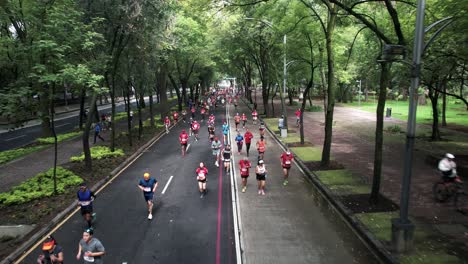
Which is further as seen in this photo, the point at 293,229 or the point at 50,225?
the point at 50,225

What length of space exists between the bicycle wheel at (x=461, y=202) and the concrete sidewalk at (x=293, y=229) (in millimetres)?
4179

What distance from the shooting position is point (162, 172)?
1727cm

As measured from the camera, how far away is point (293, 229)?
1044cm

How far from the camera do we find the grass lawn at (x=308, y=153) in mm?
19250

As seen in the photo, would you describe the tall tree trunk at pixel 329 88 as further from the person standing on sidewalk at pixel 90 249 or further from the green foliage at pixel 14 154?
the green foliage at pixel 14 154

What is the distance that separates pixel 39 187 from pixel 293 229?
10.8 meters

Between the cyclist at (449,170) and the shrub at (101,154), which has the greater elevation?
the cyclist at (449,170)

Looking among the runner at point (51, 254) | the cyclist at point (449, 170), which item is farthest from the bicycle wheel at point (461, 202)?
the runner at point (51, 254)

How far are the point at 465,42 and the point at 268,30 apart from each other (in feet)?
49.1

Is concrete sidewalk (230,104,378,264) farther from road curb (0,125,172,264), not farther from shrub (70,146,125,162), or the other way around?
shrub (70,146,125,162)

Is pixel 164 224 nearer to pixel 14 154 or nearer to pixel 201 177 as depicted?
pixel 201 177

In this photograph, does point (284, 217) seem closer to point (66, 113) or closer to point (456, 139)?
point (456, 139)

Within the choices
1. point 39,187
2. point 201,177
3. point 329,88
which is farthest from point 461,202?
point 39,187

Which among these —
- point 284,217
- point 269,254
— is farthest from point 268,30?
point 269,254
